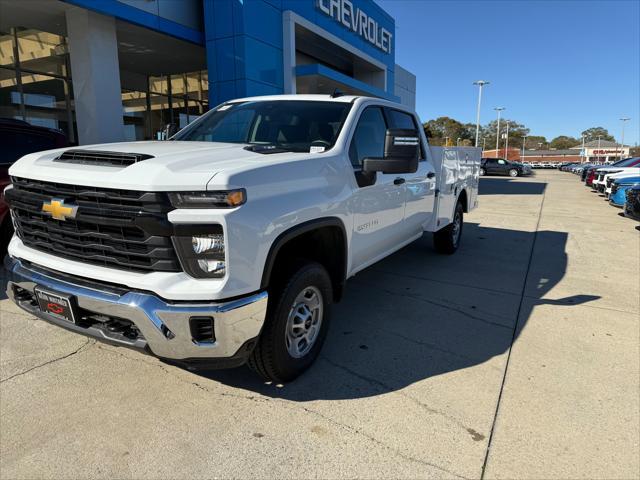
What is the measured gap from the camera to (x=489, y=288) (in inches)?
207

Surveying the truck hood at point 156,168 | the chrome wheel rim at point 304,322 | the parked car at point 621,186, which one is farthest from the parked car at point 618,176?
the truck hood at point 156,168

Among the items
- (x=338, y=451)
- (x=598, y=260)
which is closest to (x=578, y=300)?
(x=598, y=260)

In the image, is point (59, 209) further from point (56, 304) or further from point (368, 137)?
point (368, 137)

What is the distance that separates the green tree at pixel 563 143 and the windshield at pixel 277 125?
6829 inches

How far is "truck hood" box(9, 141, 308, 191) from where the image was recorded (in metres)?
2.27

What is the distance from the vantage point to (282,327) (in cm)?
276

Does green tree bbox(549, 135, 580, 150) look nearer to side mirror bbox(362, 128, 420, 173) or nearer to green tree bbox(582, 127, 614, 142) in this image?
green tree bbox(582, 127, 614, 142)

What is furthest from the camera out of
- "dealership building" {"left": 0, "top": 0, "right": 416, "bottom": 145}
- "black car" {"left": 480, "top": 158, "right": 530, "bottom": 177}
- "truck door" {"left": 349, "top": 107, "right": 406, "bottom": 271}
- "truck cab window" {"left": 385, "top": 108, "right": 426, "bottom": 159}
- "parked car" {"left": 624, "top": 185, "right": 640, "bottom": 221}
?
"black car" {"left": 480, "top": 158, "right": 530, "bottom": 177}

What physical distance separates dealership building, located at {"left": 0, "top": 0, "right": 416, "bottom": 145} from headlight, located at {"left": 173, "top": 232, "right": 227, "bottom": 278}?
9563 mm

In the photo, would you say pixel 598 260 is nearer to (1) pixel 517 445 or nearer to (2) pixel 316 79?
(1) pixel 517 445

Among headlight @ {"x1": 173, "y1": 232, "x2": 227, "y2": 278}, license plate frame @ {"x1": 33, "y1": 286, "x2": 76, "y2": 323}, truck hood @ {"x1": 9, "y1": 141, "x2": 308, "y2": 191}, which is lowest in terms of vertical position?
license plate frame @ {"x1": 33, "y1": 286, "x2": 76, "y2": 323}

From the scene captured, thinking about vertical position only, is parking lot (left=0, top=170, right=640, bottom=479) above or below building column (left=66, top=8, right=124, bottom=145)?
below

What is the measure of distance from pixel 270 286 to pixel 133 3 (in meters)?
10.6

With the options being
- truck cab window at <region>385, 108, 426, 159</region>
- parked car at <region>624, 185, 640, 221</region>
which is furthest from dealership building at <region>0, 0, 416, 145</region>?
parked car at <region>624, 185, 640, 221</region>
